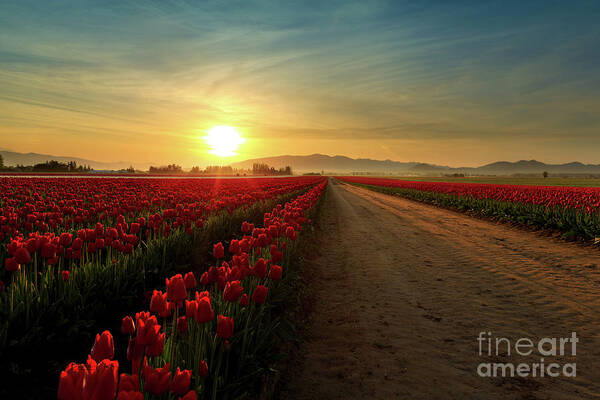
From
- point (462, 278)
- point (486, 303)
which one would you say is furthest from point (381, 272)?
point (486, 303)

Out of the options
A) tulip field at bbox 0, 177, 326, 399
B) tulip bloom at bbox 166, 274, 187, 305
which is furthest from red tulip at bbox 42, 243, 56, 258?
tulip bloom at bbox 166, 274, 187, 305

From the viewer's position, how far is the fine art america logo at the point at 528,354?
366 cm

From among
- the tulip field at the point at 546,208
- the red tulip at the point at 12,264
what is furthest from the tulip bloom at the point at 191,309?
the tulip field at the point at 546,208

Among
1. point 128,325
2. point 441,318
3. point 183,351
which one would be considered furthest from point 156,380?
point 441,318

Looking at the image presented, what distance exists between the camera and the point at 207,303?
238 cm

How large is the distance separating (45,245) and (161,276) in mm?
1690

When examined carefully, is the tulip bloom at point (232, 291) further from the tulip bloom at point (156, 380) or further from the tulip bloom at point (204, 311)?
the tulip bloom at point (156, 380)

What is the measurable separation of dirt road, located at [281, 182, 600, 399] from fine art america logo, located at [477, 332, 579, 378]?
4 centimetres

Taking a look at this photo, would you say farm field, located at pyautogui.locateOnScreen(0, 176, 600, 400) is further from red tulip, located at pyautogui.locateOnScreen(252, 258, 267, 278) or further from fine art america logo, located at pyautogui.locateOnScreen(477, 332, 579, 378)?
fine art america logo, located at pyautogui.locateOnScreen(477, 332, 579, 378)

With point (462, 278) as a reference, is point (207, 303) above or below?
above

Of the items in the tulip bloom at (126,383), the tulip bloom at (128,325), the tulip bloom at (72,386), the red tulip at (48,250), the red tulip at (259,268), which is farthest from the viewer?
the red tulip at (48,250)

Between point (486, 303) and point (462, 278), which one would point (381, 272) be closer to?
point (462, 278)

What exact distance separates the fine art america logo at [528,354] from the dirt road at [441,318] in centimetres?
4

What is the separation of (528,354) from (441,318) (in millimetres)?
1229
